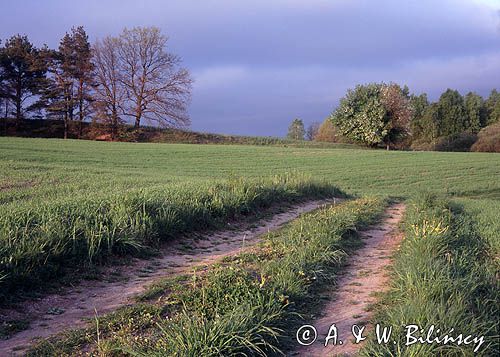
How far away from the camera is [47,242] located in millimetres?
5992

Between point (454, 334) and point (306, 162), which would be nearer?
point (454, 334)

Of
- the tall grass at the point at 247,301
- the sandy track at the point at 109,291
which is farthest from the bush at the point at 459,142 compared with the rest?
the tall grass at the point at 247,301

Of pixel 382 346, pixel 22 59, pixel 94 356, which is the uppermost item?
pixel 22 59

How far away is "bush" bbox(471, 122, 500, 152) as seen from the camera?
57156mm

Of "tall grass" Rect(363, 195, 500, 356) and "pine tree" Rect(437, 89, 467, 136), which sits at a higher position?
"pine tree" Rect(437, 89, 467, 136)

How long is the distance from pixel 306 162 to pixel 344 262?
26.4 meters

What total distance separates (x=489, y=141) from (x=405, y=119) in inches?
540

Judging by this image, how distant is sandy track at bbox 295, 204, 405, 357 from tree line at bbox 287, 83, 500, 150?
44.9 meters

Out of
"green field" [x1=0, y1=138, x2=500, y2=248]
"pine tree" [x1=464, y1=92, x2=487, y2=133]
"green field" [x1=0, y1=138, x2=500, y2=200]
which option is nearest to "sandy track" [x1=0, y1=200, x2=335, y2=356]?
"green field" [x1=0, y1=138, x2=500, y2=248]

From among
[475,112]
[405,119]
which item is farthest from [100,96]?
[475,112]

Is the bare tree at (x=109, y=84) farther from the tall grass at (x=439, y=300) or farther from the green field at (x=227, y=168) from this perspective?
the tall grass at (x=439, y=300)

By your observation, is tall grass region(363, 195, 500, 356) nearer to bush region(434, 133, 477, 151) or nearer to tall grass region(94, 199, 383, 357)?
tall grass region(94, 199, 383, 357)

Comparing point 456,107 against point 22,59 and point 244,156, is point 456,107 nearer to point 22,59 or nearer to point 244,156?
point 244,156

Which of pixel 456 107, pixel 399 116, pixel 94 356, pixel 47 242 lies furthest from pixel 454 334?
pixel 456 107
